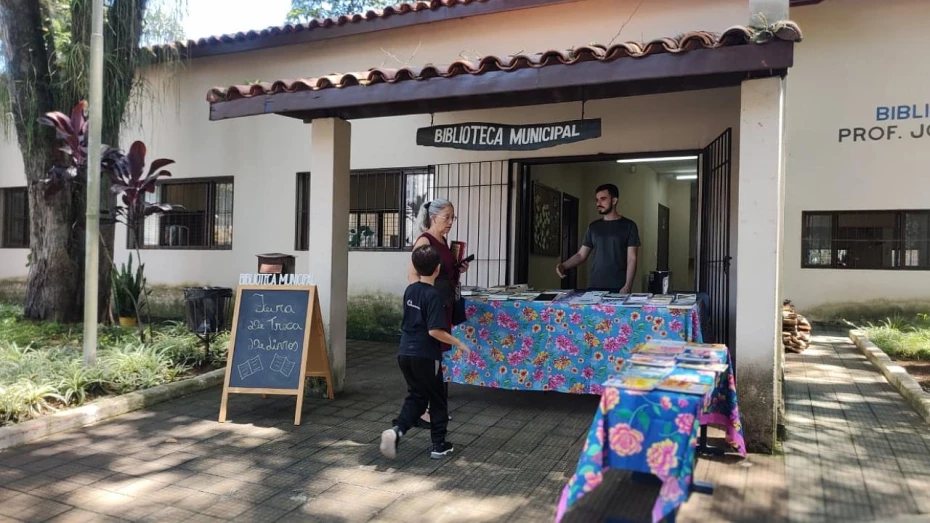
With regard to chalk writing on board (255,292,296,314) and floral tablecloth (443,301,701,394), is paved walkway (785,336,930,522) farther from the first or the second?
chalk writing on board (255,292,296,314)

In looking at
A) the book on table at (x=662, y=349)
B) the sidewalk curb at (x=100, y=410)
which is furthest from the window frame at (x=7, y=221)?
the book on table at (x=662, y=349)

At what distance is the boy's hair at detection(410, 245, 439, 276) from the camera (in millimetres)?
4105

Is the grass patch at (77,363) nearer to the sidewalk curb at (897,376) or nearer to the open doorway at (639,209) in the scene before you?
the open doorway at (639,209)

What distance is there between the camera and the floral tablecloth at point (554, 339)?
15.7 feet

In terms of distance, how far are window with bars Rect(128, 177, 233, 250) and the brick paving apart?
4.92 m

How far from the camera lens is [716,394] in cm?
399

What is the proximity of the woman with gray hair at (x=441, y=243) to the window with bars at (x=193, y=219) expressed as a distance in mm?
6054

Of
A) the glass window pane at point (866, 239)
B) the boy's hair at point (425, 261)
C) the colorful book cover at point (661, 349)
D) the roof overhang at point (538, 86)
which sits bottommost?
the colorful book cover at point (661, 349)

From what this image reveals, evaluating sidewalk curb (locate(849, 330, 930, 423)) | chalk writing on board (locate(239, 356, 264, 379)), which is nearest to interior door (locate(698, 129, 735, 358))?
sidewalk curb (locate(849, 330, 930, 423))

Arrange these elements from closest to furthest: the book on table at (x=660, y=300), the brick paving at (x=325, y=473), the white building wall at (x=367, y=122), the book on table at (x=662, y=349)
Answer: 1. the brick paving at (x=325, y=473)
2. the book on table at (x=662, y=349)
3. the book on table at (x=660, y=300)
4. the white building wall at (x=367, y=122)

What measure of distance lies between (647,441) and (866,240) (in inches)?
278

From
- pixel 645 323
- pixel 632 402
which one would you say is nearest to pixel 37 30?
pixel 645 323

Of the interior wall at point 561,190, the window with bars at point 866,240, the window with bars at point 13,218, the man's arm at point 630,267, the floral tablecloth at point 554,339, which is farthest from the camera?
the window with bars at point 13,218

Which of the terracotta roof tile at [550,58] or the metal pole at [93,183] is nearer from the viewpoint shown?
the terracotta roof tile at [550,58]
